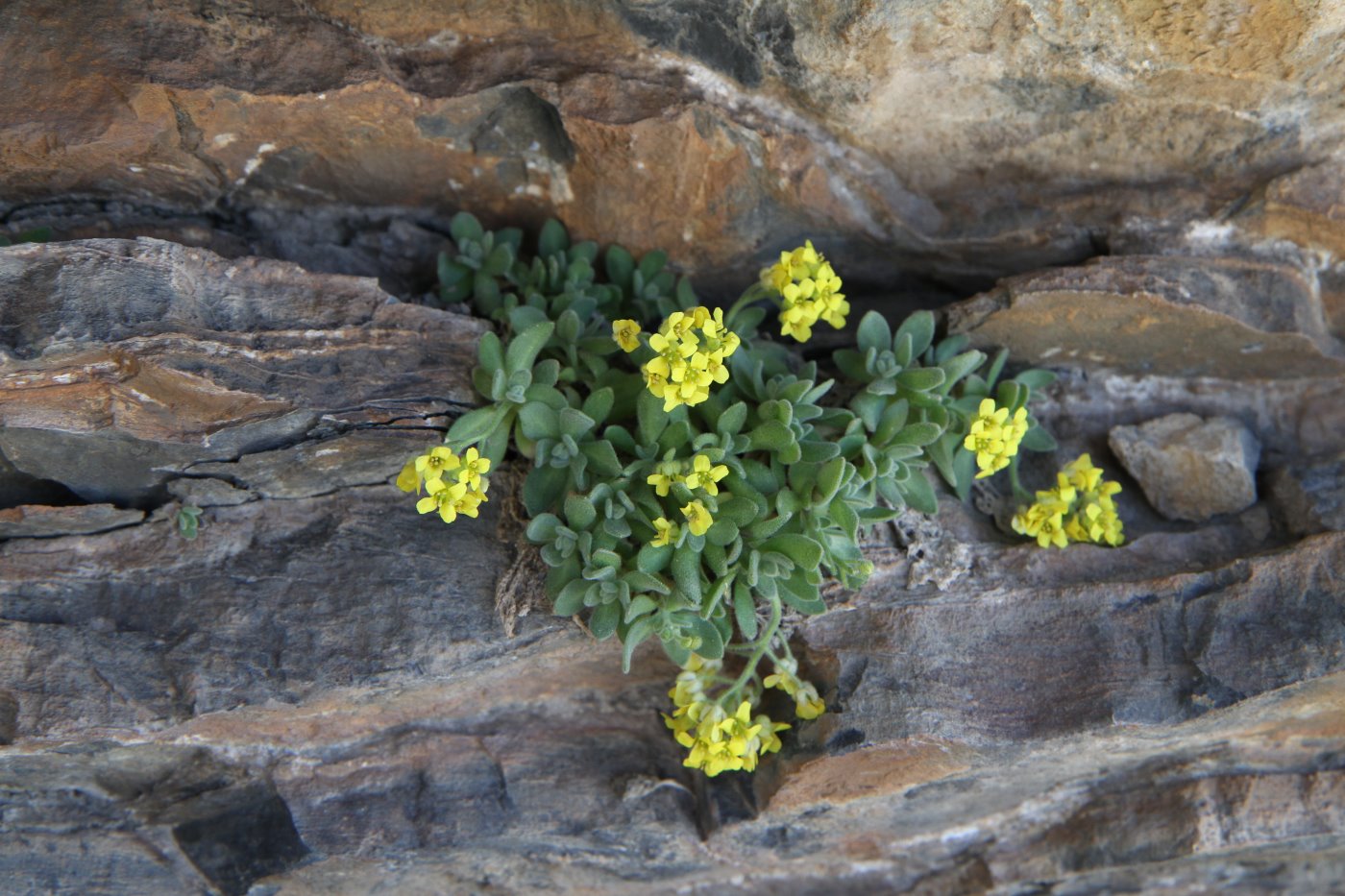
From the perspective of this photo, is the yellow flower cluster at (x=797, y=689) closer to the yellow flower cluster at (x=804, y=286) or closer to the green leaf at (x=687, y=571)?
the green leaf at (x=687, y=571)

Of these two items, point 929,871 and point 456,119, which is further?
point 929,871

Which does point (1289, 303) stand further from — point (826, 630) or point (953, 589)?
point (826, 630)

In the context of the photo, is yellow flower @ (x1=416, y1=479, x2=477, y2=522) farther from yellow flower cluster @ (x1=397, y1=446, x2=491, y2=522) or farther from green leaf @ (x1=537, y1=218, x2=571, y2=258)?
green leaf @ (x1=537, y1=218, x2=571, y2=258)

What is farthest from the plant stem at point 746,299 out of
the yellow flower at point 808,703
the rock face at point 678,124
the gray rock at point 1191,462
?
the gray rock at point 1191,462

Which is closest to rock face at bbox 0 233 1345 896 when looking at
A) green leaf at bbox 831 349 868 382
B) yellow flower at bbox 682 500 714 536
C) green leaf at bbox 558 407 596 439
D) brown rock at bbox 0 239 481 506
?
brown rock at bbox 0 239 481 506

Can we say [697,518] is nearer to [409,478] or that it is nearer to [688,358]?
[688,358]

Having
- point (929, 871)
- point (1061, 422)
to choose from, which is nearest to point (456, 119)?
point (1061, 422)

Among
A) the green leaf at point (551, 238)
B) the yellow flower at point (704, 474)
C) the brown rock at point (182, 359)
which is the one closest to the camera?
the brown rock at point (182, 359)
